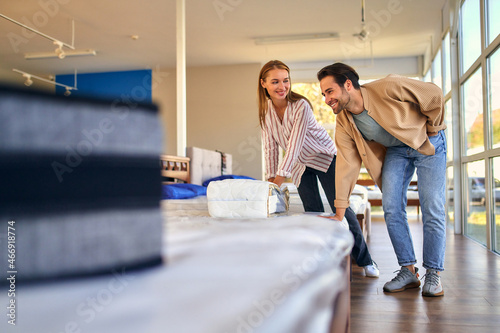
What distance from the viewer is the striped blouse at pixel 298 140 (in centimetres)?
199

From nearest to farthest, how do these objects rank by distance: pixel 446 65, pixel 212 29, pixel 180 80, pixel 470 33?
pixel 470 33 → pixel 180 80 → pixel 446 65 → pixel 212 29

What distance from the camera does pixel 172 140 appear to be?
8523 millimetres

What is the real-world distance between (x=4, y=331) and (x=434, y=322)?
5.20 feet

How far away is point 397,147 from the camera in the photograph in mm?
2111

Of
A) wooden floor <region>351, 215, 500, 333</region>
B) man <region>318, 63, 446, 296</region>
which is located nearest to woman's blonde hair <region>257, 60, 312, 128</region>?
man <region>318, 63, 446, 296</region>

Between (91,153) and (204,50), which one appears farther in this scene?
(204,50)

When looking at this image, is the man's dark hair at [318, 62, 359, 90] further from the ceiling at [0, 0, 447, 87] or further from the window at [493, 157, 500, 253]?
the ceiling at [0, 0, 447, 87]

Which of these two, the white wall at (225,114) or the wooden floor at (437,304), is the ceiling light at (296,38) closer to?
the white wall at (225,114)

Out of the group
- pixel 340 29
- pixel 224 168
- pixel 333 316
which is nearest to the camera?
pixel 333 316

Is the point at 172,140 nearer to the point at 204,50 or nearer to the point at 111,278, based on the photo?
the point at 204,50

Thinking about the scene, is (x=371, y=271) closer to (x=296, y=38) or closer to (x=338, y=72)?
(x=338, y=72)

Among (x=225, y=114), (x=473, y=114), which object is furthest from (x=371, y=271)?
(x=225, y=114)

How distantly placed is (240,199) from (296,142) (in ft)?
2.57

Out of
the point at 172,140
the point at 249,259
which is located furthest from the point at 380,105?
the point at 172,140
